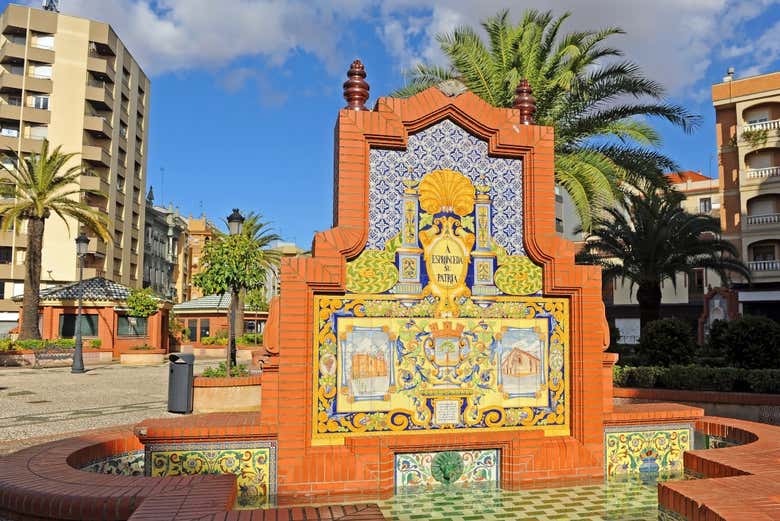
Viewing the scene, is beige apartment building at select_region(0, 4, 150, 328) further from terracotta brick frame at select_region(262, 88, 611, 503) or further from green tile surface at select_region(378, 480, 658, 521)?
green tile surface at select_region(378, 480, 658, 521)

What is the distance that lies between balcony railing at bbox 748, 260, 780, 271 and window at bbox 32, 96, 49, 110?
51070 mm

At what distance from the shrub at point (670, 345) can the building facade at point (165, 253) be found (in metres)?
51.2

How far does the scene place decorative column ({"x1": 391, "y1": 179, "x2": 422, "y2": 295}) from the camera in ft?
23.6

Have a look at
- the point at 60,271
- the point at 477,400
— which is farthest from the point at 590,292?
the point at 60,271

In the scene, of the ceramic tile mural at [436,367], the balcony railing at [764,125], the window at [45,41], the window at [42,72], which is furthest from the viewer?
the window at [45,41]

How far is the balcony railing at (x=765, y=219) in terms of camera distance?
1459 inches

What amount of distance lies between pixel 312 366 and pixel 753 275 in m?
37.5

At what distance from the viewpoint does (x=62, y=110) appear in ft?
156

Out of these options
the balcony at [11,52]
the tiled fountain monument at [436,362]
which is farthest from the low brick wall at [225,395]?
the balcony at [11,52]

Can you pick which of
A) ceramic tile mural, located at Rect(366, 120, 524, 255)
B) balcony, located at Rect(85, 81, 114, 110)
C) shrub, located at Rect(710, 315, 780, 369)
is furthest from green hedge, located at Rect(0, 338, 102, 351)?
shrub, located at Rect(710, 315, 780, 369)

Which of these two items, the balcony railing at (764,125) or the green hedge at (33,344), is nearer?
the green hedge at (33,344)

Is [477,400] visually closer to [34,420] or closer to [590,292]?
[590,292]

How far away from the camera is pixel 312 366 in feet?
22.4

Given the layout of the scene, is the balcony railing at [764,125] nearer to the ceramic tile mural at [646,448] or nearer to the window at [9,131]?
the ceramic tile mural at [646,448]
